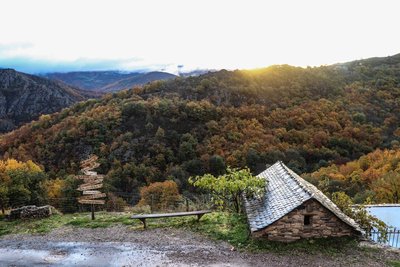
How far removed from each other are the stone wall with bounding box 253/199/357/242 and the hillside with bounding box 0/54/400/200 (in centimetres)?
2813

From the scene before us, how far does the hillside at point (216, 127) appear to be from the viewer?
47.9 meters

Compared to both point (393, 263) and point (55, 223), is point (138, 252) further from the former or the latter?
point (393, 263)

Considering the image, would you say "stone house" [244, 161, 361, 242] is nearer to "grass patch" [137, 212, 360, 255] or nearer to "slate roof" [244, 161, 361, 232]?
"slate roof" [244, 161, 361, 232]

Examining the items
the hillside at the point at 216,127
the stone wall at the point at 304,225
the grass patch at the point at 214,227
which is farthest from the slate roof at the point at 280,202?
the hillside at the point at 216,127

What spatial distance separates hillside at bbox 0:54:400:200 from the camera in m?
47.9

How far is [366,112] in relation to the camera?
216ft

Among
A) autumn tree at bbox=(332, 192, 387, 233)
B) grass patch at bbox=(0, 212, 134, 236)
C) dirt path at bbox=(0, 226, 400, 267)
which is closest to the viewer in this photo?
dirt path at bbox=(0, 226, 400, 267)

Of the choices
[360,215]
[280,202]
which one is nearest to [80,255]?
[280,202]

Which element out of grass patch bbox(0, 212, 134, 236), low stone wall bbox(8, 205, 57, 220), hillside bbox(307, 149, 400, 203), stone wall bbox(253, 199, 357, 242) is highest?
stone wall bbox(253, 199, 357, 242)

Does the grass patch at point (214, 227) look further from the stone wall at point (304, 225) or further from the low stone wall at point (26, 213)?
the low stone wall at point (26, 213)

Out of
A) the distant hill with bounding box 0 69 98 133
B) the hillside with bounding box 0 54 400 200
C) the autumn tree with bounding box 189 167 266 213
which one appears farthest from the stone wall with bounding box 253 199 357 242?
the distant hill with bounding box 0 69 98 133

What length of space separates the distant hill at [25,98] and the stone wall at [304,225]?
80878mm

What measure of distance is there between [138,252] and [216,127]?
145 ft

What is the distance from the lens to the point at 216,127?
56750 mm
